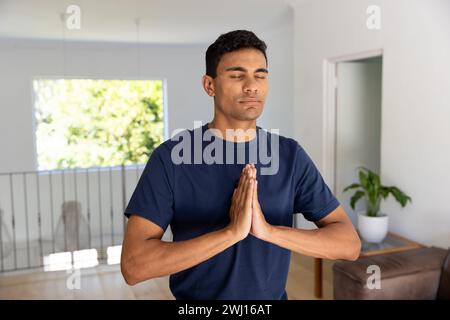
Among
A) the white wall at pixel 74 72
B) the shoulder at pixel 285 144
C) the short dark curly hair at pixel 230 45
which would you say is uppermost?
the white wall at pixel 74 72

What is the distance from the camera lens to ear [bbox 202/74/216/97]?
950 millimetres

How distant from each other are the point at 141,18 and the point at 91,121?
2.49 meters

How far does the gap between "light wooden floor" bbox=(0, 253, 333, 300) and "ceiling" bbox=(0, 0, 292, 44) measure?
2137 millimetres

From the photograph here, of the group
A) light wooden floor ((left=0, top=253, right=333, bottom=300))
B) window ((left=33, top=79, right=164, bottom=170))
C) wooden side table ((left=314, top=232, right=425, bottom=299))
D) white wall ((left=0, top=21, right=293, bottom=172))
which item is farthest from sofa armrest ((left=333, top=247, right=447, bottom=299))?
window ((left=33, top=79, right=164, bottom=170))

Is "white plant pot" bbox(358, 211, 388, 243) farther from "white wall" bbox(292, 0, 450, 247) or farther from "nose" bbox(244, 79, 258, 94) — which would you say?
"nose" bbox(244, 79, 258, 94)

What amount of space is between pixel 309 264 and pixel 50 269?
8.56 ft

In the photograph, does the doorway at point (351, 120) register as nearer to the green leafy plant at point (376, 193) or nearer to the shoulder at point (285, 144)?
the green leafy plant at point (376, 193)

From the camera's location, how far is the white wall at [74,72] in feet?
20.7

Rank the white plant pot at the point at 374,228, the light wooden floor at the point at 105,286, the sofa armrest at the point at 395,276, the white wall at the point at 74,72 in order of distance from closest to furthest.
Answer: the sofa armrest at the point at 395,276, the white plant pot at the point at 374,228, the light wooden floor at the point at 105,286, the white wall at the point at 74,72

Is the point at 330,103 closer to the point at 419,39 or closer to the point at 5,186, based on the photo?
the point at 419,39

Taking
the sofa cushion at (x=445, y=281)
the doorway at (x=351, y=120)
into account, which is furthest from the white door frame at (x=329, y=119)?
the sofa cushion at (x=445, y=281)

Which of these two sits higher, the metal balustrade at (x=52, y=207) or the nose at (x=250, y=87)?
the nose at (x=250, y=87)

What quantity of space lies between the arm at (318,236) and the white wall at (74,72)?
470 cm
